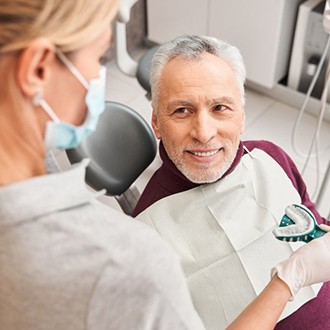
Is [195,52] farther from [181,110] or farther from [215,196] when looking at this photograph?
[215,196]

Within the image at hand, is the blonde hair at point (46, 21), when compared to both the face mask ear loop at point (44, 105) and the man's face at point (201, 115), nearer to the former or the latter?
the face mask ear loop at point (44, 105)

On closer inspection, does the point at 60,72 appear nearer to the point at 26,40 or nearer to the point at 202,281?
the point at 26,40

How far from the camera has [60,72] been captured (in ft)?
2.37

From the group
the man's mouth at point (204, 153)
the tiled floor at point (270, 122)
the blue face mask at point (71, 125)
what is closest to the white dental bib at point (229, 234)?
the man's mouth at point (204, 153)

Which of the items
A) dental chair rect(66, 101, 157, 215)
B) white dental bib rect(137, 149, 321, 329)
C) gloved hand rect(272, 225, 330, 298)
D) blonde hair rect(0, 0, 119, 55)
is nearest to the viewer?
blonde hair rect(0, 0, 119, 55)

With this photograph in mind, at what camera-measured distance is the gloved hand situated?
114 centimetres

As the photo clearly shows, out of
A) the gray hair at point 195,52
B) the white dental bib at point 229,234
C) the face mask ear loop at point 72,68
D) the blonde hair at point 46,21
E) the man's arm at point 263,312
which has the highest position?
the blonde hair at point 46,21

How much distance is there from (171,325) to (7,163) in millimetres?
330

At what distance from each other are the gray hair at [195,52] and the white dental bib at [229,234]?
270mm

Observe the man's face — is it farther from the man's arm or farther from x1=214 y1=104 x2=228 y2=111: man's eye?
the man's arm

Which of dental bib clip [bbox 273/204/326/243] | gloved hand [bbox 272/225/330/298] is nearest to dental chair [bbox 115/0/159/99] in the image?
dental bib clip [bbox 273/204/326/243]

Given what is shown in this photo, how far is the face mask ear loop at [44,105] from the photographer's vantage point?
71 cm

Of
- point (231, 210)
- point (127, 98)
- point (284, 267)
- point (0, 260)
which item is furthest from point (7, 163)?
point (127, 98)

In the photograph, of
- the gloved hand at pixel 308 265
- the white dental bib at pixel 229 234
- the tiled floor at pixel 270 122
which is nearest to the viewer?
the gloved hand at pixel 308 265
